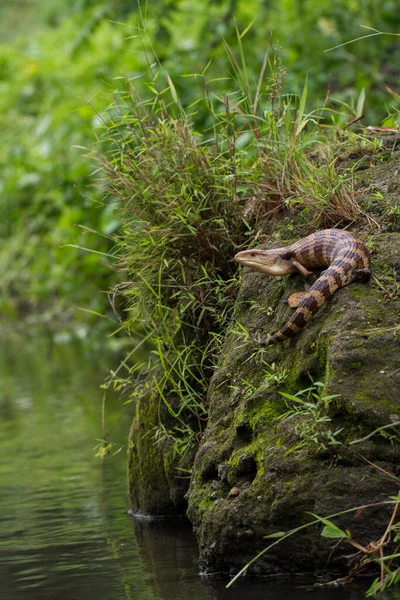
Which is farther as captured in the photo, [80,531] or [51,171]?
[51,171]

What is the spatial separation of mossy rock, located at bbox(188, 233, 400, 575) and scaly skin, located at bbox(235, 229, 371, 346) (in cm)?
6

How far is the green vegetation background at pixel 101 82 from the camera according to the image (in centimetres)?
1295

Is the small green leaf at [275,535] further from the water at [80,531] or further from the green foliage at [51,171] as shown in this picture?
the green foliage at [51,171]

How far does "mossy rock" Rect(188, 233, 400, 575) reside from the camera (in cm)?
402

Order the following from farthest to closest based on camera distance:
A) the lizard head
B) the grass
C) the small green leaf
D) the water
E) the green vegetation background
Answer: the green vegetation background
the grass
the lizard head
the water
the small green leaf

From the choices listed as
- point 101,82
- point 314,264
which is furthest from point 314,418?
point 101,82

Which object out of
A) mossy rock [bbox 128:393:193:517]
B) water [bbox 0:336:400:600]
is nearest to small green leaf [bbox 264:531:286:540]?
water [bbox 0:336:400:600]

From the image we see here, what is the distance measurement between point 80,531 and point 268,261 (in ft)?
6.22

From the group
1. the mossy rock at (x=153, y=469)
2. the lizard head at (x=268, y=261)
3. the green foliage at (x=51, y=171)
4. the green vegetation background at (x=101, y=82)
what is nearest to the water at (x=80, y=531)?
the mossy rock at (x=153, y=469)

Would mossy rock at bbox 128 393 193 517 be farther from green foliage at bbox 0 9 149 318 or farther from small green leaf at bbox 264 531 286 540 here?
green foliage at bbox 0 9 149 318

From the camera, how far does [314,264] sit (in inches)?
189

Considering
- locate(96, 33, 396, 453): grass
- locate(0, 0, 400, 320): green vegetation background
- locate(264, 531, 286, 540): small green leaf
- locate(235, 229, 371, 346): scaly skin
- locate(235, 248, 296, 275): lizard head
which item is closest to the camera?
locate(264, 531, 286, 540): small green leaf

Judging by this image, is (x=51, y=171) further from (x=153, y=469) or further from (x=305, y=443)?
(x=305, y=443)

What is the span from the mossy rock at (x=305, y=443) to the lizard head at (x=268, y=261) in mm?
172
